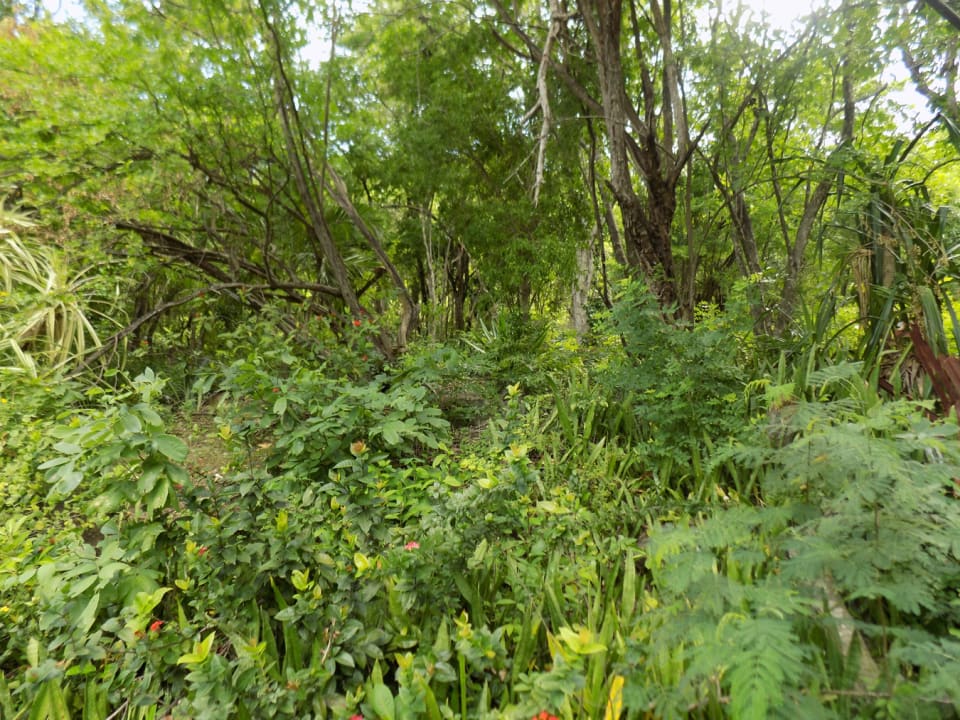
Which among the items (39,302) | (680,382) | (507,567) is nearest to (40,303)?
(39,302)

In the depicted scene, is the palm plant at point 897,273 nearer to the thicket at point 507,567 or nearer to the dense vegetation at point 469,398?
the dense vegetation at point 469,398

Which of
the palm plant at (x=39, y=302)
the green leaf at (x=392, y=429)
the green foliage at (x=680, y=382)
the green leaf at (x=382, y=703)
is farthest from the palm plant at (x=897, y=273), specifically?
the palm plant at (x=39, y=302)

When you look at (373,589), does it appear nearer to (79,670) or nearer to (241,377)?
(79,670)

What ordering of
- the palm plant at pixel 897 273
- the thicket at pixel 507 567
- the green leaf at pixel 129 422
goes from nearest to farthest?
the thicket at pixel 507 567 → the green leaf at pixel 129 422 → the palm plant at pixel 897 273

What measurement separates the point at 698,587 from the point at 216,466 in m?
2.56

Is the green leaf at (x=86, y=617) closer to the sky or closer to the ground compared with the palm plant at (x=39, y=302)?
closer to the ground

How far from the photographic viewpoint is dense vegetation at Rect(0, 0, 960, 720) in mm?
1033

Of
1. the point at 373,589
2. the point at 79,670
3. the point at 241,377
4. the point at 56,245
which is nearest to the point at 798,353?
the point at 373,589

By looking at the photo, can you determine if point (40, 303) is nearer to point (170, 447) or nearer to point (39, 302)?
point (39, 302)

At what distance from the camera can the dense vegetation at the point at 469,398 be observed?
103 cm

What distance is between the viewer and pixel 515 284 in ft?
15.0

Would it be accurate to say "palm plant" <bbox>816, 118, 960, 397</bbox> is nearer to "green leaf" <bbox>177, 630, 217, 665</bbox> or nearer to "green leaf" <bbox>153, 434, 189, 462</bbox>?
"green leaf" <bbox>177, 630, 217, 665</bbox>

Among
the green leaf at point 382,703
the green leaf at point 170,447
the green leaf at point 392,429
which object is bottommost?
the green leaf at point 382,703

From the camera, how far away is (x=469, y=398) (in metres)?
2.95
